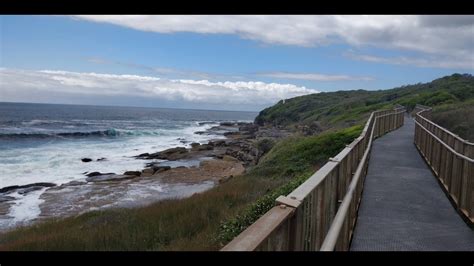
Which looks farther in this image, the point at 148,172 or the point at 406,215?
the point at 148,172

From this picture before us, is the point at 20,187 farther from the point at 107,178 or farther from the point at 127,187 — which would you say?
the point at 127,187

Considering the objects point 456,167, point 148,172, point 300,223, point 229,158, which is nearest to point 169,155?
point 229,158

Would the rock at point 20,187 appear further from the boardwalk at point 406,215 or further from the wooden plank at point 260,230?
the wooden plank at point 260,230

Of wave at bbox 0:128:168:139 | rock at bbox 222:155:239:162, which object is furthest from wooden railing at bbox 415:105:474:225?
wave at bbox 0:128:168:139

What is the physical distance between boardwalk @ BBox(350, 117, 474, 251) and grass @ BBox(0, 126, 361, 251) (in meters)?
2.28

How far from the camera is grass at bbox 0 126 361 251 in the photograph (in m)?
9.52

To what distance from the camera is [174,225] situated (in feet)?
37.3

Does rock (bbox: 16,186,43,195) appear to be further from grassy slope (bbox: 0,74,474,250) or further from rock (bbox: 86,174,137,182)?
grassy slope (bbox: 0,74,474,250)

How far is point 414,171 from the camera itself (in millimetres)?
11867

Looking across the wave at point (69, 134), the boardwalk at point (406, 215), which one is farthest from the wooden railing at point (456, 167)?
the wave at point (69, 134)

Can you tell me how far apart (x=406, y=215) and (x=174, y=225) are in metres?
6.03

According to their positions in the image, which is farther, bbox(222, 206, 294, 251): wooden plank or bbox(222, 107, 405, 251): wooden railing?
bbox(222, 107, 405, 251): wooden railing
